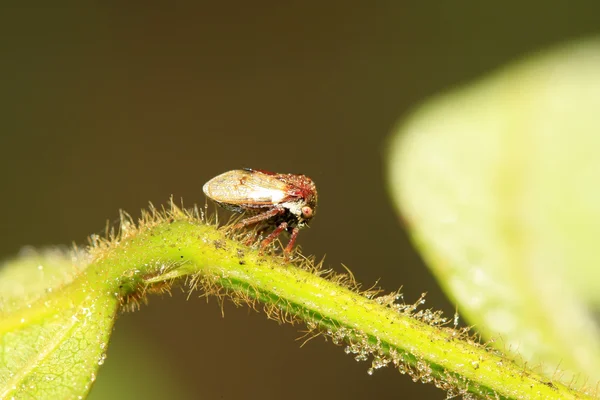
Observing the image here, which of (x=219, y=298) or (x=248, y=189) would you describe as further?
(x=248, y=189)

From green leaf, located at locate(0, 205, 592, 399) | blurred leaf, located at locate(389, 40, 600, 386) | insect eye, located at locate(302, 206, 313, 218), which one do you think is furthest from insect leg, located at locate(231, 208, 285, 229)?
blurred leaf, located at locate(389, 40, 600, 386)

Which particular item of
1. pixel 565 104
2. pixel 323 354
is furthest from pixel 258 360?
pixel 565 104

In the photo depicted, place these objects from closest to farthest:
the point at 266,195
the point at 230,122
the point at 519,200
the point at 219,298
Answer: the point at 219,298 → the point at 266,195 → the point at 519,200 → the point at 230,122

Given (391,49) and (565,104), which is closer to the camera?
(565,104)

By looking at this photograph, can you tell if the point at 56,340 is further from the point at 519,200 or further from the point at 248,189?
the point at 519,200

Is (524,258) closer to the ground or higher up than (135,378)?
higher up

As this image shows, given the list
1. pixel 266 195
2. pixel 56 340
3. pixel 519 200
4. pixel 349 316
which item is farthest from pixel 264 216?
pixel 519 200

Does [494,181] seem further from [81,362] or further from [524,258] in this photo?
[81,362]

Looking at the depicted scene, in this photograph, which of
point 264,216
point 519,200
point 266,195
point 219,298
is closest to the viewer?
point 219,298
